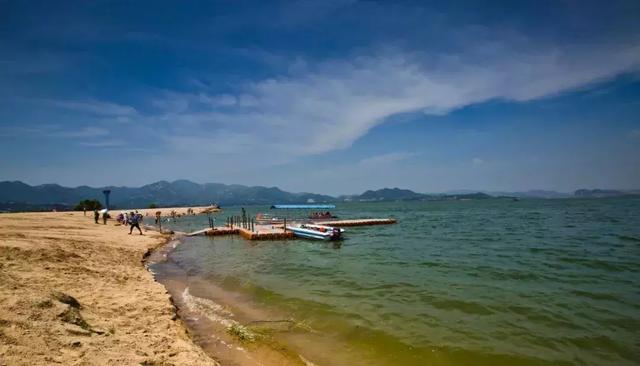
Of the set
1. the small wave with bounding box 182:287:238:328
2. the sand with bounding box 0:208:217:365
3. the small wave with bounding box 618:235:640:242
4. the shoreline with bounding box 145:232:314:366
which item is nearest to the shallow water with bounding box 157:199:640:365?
the shoreline with bounding box 145:232:314:366

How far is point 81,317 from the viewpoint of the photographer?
23.9 feet

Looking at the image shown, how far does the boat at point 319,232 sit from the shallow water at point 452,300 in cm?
824

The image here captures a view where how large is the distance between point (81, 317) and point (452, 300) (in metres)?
10.9

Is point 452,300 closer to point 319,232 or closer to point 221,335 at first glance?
point 221,335

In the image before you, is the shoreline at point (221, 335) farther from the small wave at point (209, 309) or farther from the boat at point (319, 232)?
the boat at point (319, 232)

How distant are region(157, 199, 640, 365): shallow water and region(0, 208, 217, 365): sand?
2733 mm

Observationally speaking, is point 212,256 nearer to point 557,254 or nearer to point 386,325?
point 386,325

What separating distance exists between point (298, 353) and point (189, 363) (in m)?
2.84

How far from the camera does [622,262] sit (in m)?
18.6

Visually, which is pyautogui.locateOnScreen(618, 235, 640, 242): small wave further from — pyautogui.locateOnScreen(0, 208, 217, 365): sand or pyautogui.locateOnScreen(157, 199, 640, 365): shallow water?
pyautogui.locateOnScreen(0, 208, 217, 365): sand

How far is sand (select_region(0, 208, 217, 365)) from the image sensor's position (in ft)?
17.7

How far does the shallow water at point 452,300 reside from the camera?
28.6 feet

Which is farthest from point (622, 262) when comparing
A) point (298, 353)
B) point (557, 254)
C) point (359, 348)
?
point (298, 353)

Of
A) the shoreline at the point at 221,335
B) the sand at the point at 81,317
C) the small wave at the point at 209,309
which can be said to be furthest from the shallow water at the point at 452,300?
the sand at the point at 81,317
